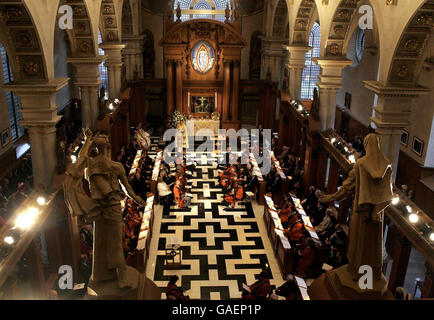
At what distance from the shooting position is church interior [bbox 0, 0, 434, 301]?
709 cm

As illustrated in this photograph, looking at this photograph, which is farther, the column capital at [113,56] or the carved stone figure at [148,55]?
the carved stone figure at [148,55]

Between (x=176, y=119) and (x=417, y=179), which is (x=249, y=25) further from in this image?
(x=417, y=179)

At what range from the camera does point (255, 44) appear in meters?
26.2

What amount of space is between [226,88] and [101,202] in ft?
57.0

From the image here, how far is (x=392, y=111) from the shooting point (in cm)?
1046

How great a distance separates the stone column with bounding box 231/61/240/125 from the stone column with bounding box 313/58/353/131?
831cm

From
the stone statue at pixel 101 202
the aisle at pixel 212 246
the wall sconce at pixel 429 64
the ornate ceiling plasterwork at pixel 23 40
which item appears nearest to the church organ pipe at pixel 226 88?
the aisle at pixel 212 246

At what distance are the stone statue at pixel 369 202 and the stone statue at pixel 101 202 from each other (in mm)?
3494

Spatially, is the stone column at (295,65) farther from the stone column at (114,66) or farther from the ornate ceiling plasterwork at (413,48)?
the ornate ceiling plasterwork at (413,48)

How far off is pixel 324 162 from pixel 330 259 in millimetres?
4926

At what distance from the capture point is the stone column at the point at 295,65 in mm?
18672

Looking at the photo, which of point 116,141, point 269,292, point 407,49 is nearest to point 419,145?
point 407,49

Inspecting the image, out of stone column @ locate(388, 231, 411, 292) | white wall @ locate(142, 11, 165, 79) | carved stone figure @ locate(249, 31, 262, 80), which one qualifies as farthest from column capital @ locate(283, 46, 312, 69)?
stone column @ locate(388, 231, 411, 292)

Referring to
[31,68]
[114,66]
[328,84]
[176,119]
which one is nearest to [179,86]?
[176,119]
